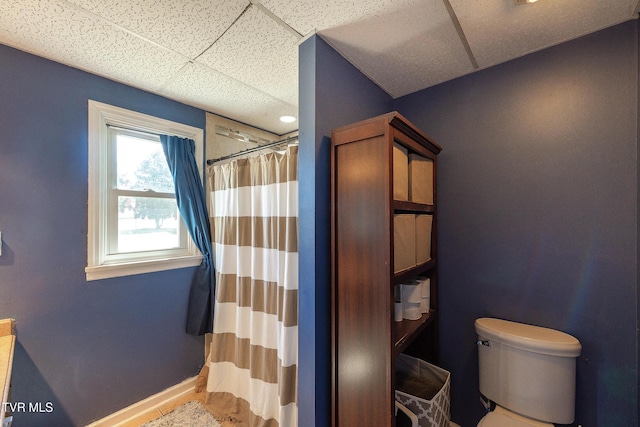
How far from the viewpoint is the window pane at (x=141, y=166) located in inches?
66.9

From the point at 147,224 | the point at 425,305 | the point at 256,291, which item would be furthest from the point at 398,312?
the point at 147,224

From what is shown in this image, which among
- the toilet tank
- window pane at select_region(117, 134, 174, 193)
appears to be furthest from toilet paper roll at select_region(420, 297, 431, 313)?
window pane at select_region(117, 134, 174, 193)

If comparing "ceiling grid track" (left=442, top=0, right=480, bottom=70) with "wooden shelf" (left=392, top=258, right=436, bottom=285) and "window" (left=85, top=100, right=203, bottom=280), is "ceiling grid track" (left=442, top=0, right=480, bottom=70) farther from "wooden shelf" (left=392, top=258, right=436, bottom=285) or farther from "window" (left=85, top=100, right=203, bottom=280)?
"window" (left=85, top=100, right=203, bottom=280)

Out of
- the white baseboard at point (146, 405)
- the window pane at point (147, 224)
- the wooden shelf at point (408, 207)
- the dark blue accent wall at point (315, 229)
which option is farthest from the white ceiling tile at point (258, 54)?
the white baseboard at point (146, 405)

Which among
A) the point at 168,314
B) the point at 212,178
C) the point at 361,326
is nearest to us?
the point at 361,326

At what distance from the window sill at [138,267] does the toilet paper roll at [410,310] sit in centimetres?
161

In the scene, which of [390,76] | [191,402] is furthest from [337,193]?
[191,402]

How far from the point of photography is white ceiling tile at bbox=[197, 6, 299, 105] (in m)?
1.14

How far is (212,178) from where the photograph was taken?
2025mm

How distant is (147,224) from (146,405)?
4.18ft

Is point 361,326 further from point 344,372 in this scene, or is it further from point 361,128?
point 361,128

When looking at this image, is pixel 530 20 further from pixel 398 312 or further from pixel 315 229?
pixel 398 312

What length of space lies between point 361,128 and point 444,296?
1194mm

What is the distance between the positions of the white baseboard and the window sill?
898 mm
